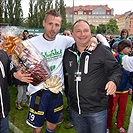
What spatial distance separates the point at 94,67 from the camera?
218 cm

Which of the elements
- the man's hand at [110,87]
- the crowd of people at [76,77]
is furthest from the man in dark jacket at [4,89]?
the man's hand at [110,87]

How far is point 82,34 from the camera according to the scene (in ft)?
7.18

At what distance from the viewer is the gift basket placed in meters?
2.16

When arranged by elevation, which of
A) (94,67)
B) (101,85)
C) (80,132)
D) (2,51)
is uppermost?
(2,51)

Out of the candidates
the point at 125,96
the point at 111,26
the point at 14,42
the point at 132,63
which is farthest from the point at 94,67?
the point at 111,26

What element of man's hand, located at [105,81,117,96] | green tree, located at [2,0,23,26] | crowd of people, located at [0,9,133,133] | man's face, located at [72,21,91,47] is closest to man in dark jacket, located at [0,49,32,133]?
crowd of people, located at [0,9,133,133]

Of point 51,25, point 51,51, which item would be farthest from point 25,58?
point 51,25

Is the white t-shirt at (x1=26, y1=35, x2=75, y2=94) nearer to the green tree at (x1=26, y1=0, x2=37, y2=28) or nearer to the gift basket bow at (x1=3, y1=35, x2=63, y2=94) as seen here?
the gift basket bow at (x1=3, y1=35, x2=63, y2=94)

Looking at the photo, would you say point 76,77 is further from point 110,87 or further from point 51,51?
point 51,51

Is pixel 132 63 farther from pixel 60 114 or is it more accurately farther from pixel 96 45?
pixel 60 114

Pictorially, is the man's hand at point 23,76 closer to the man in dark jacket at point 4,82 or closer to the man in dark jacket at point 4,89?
the man in dark jacket at point 4,82

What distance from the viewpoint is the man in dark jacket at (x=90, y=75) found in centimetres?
218

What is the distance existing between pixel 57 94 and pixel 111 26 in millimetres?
78328

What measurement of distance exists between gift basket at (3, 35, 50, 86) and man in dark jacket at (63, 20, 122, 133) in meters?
0.36
